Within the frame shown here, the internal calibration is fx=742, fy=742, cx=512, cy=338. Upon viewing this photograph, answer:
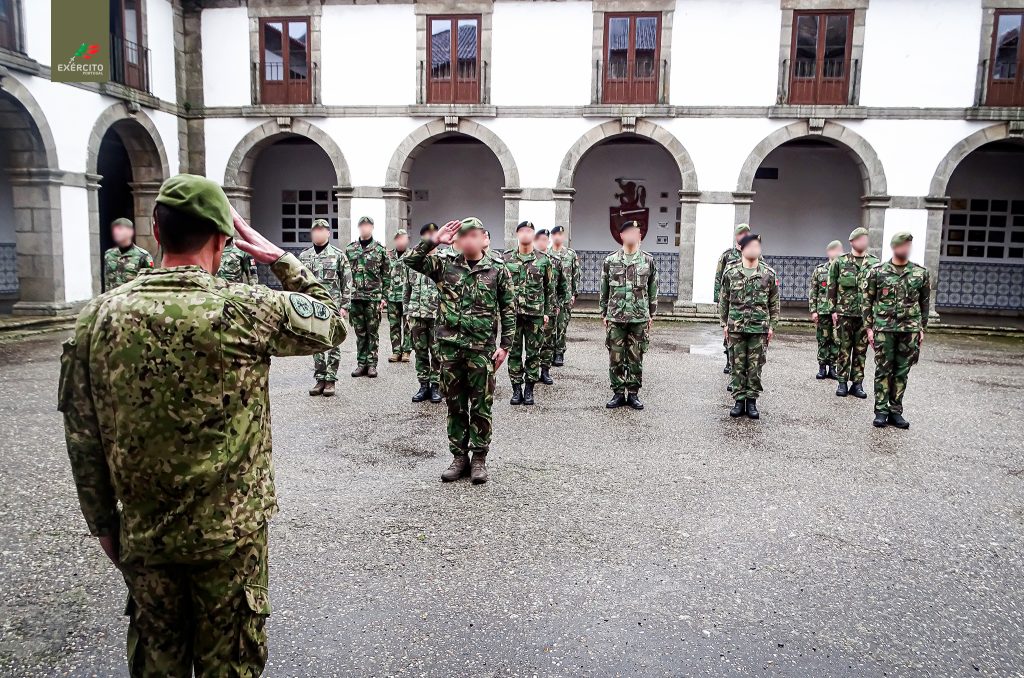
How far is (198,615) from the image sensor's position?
2162 millimetres

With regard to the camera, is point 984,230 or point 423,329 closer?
point 423,329

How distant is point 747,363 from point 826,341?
124 inches

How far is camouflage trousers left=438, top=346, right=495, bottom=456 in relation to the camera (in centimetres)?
542

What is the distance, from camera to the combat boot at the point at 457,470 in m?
5.47

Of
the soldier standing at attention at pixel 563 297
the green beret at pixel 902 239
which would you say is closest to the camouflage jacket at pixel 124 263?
the soldier standing at attention at pixel 563 297

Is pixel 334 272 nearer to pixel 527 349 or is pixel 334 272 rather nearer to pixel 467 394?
pixel 527 349

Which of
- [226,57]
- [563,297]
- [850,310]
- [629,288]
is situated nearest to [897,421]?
[850,310]

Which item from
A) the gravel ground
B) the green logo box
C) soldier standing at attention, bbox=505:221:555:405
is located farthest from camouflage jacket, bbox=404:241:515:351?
the green logo box

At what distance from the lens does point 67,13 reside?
46.6ft

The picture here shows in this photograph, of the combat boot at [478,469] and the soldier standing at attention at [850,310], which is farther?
the soldier standing at attention at [850,310]

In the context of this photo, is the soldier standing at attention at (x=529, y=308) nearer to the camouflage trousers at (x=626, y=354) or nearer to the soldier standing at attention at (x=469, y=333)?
the camouflage trousers at (x=626, y=354)

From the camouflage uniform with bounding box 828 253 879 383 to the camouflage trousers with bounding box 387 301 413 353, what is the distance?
5.57 m

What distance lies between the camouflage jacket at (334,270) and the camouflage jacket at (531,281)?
1967 millimetres

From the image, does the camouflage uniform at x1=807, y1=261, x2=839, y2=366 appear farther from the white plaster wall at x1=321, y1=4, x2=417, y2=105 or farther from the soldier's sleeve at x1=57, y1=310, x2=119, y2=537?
the white plaster wall at x1=321, y1=4, x2=417, y2=105
